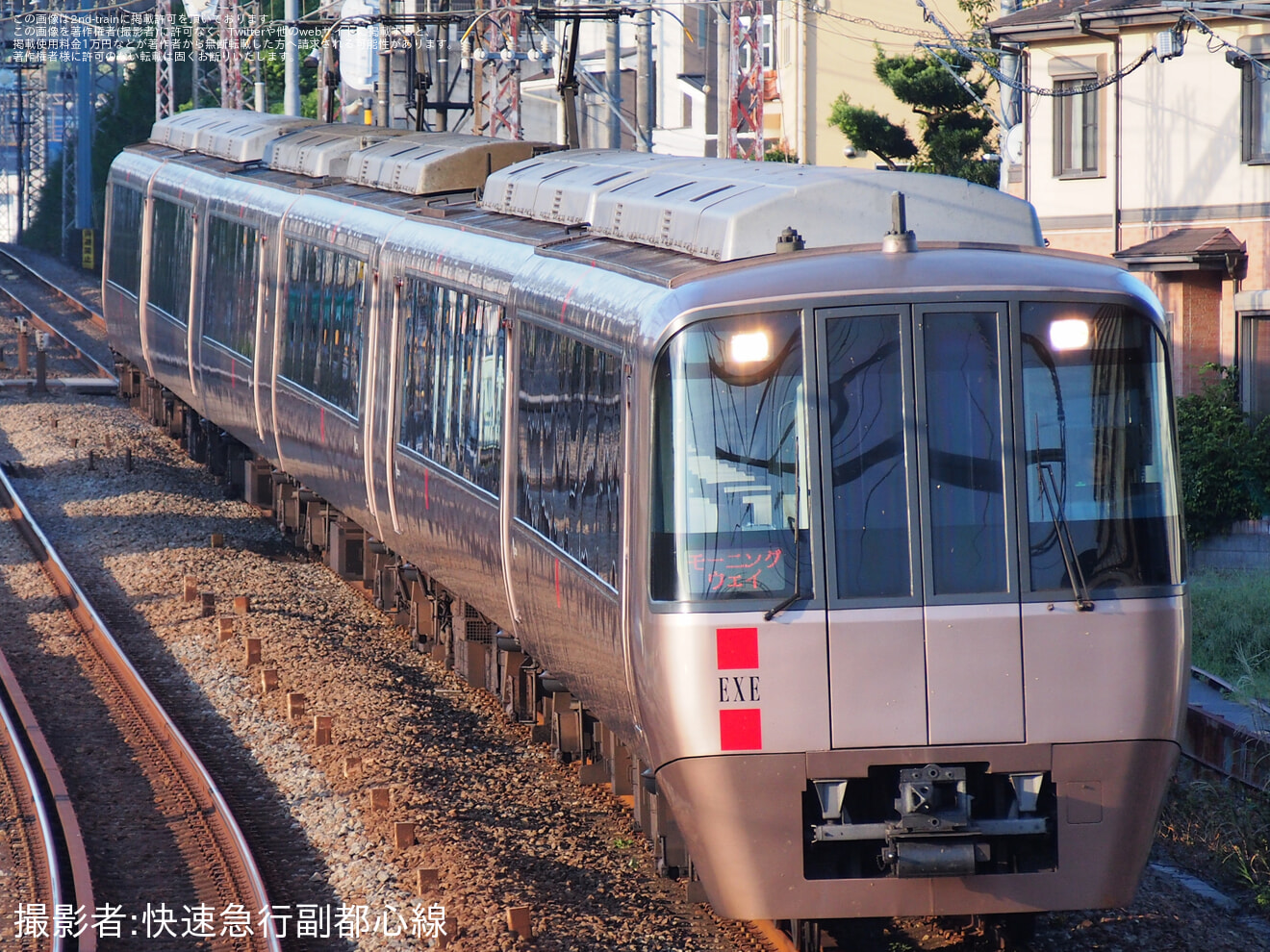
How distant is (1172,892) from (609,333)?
3370 millimetres

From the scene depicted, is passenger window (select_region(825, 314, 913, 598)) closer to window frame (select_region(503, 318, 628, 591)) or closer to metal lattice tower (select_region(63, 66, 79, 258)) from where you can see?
window frame (select_region(503, 318, 628, 591))

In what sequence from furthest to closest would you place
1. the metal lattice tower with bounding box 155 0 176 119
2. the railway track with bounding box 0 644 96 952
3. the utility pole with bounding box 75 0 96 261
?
the utility pole with bounding box 75 0 96 261, the metal lattice tower with bounding box 155 0 176 119, the railway track with bounding box 0 644 96 952

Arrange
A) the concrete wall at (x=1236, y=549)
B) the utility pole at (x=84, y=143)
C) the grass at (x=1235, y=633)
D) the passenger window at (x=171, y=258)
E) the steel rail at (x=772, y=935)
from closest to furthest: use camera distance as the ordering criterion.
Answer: the steel rail at (x=772, y=935), the grass at (x=1235, y=633), the concrete wall at (x=1236, y=549), the passenger window at (x=171, y=258), the utility pole at (x=84, y=143)

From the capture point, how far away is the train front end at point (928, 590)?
19.2 feet

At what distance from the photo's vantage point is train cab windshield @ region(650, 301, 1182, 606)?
232 inches

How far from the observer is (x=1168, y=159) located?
18750 mm

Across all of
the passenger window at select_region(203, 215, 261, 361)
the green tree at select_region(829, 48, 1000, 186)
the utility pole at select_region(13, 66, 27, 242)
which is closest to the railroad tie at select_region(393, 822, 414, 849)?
the passenger window at select_region(203, 215, 261, 361)

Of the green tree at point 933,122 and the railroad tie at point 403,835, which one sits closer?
the railroad tie at point 403,835

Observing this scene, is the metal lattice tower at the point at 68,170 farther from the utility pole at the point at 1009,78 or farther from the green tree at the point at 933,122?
the utility pole at the point at 1009,78

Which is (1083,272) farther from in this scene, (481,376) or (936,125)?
(936,125)

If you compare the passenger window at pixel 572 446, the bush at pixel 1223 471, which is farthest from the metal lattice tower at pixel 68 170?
the passenger window at pixel 572 446

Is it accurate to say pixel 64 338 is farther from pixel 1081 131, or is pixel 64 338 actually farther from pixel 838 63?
pixel 838 63

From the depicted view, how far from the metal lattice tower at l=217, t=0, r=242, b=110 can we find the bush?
71.8ft

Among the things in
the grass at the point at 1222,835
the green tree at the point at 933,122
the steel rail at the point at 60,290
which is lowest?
the grass at the point at 1222,835
